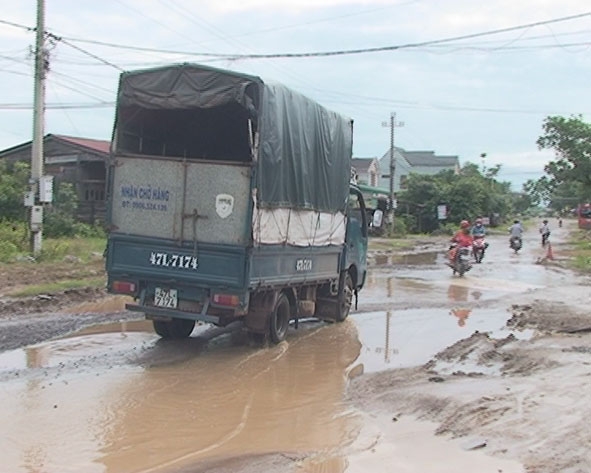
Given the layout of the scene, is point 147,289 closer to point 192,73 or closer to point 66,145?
point 192,73

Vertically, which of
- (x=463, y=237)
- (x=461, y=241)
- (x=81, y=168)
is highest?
(x=81, y=168)

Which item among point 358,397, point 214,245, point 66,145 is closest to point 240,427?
point 358,397

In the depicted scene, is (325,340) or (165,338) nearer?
(165,338)

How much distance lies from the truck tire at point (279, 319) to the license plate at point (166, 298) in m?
1.37

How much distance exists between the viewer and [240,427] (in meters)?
6.50

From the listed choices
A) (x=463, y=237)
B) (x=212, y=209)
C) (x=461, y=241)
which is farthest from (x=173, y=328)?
(x=463, y=237)

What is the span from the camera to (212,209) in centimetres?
889

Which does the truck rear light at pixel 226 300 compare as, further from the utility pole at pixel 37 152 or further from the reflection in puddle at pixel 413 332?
the utility pole at pixel 37 152

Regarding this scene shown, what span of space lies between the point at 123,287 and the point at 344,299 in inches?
176

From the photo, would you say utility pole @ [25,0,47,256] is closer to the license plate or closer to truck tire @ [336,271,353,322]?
truck tire @ [336,271,353,322]

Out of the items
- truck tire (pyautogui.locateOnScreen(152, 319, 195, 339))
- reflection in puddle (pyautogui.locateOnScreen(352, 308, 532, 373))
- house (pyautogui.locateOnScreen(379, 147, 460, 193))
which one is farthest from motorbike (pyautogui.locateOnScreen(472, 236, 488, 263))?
house (pyautogui.locateOnScreen(379, 147, 460, 193))

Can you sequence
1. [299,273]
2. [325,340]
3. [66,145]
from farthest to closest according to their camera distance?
[66,145] → [325,340] → [299,273]

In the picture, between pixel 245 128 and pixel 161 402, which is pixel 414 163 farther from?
pixel 161 402

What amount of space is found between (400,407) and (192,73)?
4853mm
